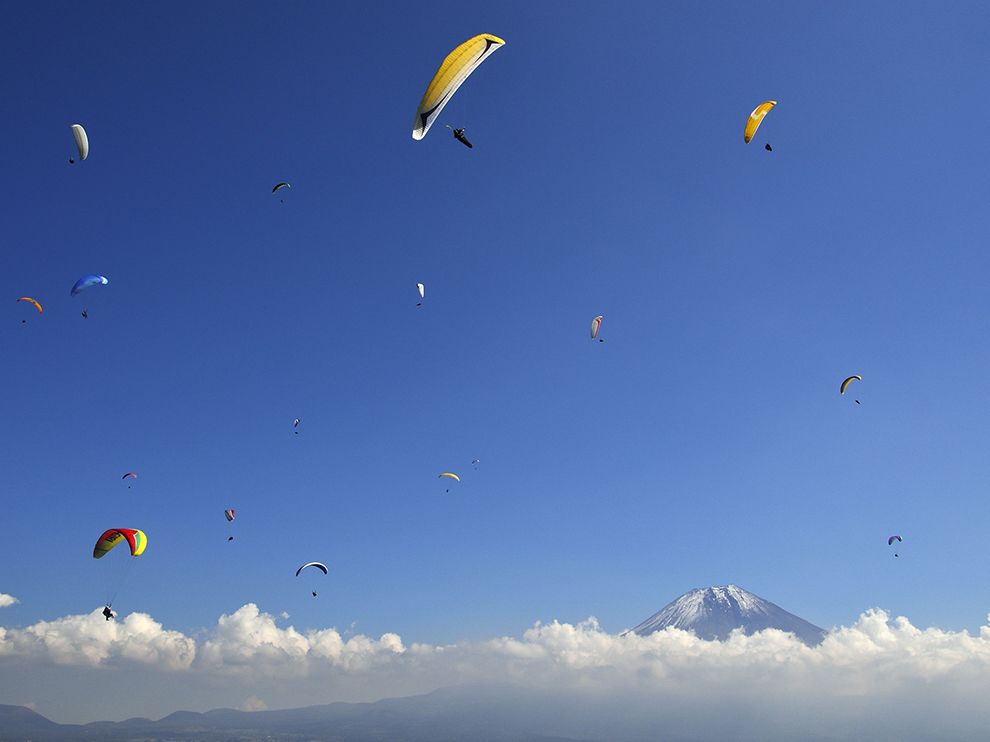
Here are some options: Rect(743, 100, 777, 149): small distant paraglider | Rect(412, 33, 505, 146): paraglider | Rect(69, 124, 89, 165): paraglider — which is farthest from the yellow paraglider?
Rect(69, 124, 89, 165): paraglider

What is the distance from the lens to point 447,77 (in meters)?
25.0

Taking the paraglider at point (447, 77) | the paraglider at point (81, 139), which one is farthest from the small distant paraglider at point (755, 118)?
the paraglider at point (81, 139)

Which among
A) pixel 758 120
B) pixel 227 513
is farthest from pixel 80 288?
pixel 758 120

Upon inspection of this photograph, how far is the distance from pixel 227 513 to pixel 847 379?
5755 cm

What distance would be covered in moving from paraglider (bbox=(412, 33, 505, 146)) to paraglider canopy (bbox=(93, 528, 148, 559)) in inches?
1279

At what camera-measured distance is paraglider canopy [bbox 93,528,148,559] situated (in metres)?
38.8

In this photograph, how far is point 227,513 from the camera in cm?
5816

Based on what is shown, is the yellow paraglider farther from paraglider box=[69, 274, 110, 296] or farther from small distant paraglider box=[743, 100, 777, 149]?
paraglider box=[69, 274, 110, 296]

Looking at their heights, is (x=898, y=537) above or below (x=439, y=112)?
below

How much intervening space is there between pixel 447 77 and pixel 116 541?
3598 centimetres

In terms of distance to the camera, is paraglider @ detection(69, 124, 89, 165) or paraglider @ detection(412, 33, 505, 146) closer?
paraglider @ detection(412, 33, 505, 146)

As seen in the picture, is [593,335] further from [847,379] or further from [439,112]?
[439,112]

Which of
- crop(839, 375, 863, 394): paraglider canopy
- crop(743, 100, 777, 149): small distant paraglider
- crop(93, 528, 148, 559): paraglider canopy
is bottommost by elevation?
crop(93, 528, 148, 559): paraglider canopy

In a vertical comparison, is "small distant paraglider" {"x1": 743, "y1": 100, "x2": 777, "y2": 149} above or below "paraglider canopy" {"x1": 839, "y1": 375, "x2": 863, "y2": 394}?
above
